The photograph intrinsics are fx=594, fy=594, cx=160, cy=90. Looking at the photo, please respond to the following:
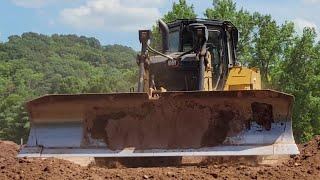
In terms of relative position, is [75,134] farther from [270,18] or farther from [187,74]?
[270,18]

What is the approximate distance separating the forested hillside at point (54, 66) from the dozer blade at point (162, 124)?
50536mm

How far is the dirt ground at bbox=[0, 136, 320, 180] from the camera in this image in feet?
21.7

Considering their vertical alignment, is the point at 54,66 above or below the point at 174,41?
above

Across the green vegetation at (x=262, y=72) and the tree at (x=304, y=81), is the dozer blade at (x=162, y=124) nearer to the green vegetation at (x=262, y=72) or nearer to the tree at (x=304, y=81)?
the green vegetation at (x=262, y=72)

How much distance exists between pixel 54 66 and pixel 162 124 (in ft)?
384

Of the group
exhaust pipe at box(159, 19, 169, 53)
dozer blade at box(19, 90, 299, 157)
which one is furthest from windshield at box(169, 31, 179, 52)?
dozer blade at box(19, 90, 299, 157)

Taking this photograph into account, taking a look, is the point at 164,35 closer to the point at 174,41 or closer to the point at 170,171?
the point at 174,41

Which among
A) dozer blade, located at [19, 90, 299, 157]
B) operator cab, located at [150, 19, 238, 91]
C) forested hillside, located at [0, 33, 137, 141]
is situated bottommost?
dozer blade, located at [19, 90, 299, 157]

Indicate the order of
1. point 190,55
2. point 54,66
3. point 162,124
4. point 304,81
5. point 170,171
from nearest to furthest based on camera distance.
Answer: point 170,171 → point 162,124 → point 190,55 → point 304,81 → point 54,66

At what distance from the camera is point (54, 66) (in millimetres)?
122750

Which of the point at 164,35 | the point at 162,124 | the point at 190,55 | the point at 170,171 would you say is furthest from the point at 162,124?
the point at 164,35

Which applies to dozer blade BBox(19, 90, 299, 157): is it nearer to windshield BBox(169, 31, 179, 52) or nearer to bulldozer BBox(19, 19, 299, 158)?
bulldozer BBox(19, 19, 299, 158)

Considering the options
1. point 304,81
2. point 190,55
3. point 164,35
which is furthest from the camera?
point 304,81

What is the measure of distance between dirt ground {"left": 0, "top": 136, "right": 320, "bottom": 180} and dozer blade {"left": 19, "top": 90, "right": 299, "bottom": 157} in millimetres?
272
